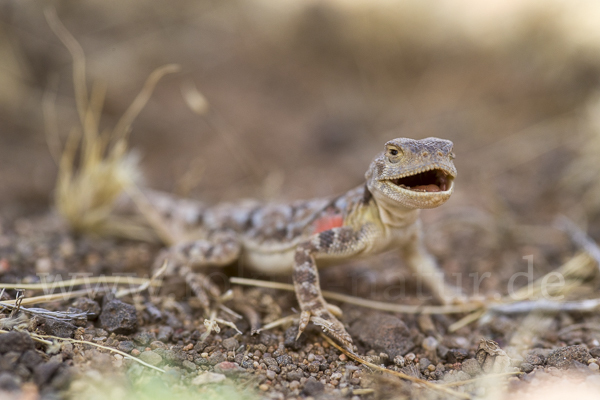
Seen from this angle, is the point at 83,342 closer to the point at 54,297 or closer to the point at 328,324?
the point at 54,297

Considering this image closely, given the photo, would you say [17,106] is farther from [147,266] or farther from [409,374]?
[409,374]

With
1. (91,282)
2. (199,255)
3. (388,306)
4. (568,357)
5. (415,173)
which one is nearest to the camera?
(568,357)

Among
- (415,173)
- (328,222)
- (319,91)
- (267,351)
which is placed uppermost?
(319,91)

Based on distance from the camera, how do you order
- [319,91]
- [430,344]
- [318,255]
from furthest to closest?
[319,91] → [318,255] → [430,344]

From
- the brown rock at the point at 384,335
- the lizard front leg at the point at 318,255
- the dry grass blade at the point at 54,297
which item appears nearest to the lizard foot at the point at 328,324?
the lizard front leg at the point at 318,255

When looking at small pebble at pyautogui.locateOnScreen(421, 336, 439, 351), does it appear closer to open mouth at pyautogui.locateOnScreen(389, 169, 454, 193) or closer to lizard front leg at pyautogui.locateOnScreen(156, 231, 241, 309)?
open mouth at pyautogui.locateOnScreen(389, 169, 454, 193)

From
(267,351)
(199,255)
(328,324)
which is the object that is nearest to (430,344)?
(328,324)

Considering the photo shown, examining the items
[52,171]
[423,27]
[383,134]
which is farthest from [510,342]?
[423,27]
